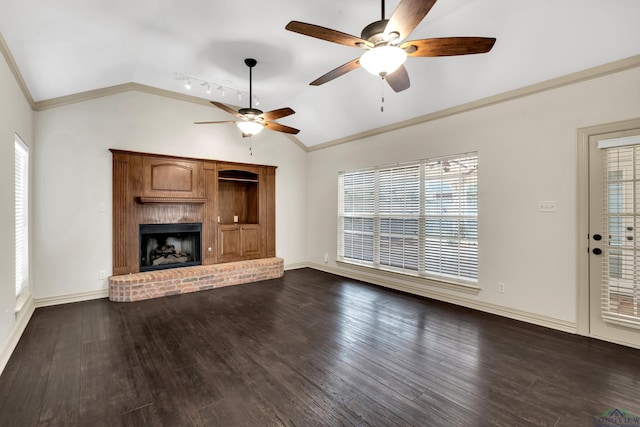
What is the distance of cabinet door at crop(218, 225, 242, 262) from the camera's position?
580 cm

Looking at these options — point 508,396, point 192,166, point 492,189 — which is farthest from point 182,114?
point 508,396

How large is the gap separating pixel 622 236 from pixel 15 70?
21.6 feet

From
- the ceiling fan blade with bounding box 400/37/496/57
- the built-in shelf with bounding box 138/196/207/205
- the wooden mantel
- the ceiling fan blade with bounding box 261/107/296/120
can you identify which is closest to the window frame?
the wooden mantel

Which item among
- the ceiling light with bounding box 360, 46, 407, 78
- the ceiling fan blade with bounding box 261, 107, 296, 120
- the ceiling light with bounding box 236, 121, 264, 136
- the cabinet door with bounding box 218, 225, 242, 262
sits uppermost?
the ceiling fan blade with bounding box 261, 107, 296, 120

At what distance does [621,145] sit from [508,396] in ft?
9.21

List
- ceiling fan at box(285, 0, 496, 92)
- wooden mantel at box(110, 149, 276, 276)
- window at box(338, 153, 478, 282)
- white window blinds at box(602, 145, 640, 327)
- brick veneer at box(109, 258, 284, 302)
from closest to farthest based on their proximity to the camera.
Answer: ceiling fan at box(285, 0, 496, 92) → white window blinds at box(602, 145, 640, 327) → window at box(338, 153, 478, 282) → brick veneer at box(109, 258, 284, 302) → wooden mantel at box(110, 149, 276, 276)

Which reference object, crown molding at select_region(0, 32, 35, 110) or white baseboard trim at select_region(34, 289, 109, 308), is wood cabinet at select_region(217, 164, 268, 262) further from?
crown molding at select_region(0, 32, 35, 110)

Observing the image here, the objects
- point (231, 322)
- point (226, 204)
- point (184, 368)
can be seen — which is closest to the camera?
point (184, 368)

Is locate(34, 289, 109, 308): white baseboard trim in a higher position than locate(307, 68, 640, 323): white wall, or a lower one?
lower

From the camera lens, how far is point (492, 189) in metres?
3.97

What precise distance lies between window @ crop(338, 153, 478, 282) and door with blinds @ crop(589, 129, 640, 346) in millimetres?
1245

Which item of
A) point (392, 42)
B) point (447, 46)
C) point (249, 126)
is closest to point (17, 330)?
point (249, 126)

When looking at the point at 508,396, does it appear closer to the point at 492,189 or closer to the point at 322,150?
the point at 492,189

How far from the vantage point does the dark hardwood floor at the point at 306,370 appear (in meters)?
2.02
